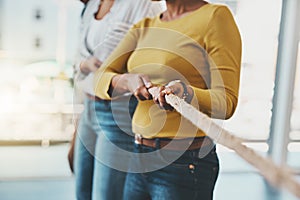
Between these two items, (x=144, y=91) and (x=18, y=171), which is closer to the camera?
(x=144, y=91)

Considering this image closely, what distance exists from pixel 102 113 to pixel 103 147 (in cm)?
9

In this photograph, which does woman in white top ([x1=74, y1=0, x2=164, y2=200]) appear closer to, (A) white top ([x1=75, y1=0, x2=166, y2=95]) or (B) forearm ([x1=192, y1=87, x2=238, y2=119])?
(A) white top ([x1=75, y1=0, x2=166, y2=95])

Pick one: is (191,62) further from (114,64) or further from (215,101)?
(114,64)

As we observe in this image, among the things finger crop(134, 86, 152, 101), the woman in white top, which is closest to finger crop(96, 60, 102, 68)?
the woman in white top

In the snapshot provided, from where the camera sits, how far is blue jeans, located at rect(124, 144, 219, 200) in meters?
0.90

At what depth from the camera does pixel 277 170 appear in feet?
1.62

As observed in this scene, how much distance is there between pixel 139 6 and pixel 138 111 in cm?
27

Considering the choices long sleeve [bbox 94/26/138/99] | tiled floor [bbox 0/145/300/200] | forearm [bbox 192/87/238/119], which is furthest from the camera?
tiled floor [bbox 0/145/300/200]

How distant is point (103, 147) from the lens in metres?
1.05

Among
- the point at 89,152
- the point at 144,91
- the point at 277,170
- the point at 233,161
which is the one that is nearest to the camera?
the point at 277,170

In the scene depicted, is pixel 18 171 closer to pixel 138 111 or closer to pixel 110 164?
pixel 110 164

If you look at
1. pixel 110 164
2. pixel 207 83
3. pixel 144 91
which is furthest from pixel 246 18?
pixel 110 164

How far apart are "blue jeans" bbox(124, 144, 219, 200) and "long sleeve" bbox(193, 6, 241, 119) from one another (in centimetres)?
11

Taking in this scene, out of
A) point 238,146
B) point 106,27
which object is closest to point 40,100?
point 106,27
